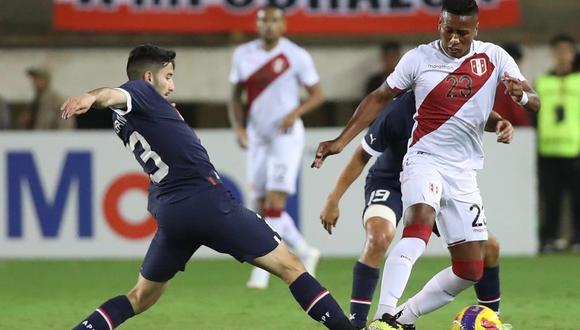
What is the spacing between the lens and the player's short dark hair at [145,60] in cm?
752

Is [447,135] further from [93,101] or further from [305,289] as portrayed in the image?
[93,101]

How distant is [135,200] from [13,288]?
2618mm

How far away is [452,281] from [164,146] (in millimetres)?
1888

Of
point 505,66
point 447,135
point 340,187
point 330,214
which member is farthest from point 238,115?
point 505,66

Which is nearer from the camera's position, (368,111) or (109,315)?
(109,315)

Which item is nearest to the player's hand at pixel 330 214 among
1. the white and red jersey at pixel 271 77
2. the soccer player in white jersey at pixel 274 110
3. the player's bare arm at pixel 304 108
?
the soccer player in white jersey at pixel 274 110

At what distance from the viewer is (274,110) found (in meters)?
12.4

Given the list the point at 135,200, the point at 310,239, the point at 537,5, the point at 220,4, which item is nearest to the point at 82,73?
the point at 220,4

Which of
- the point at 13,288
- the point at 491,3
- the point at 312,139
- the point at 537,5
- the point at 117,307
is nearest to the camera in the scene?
the point at 117,307

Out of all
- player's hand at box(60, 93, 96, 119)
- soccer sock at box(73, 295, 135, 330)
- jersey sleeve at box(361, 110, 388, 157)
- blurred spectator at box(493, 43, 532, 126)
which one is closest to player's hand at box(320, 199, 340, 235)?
jersey sleeve at box(361, 110, 388, 157)

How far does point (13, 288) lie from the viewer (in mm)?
11633

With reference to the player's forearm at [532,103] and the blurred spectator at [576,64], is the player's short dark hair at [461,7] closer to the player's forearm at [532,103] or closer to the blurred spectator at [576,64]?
the player's forearm at [532,103]

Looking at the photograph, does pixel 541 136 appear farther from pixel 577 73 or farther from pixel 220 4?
pixel 220 4

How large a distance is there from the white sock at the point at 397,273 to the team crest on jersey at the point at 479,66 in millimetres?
998
